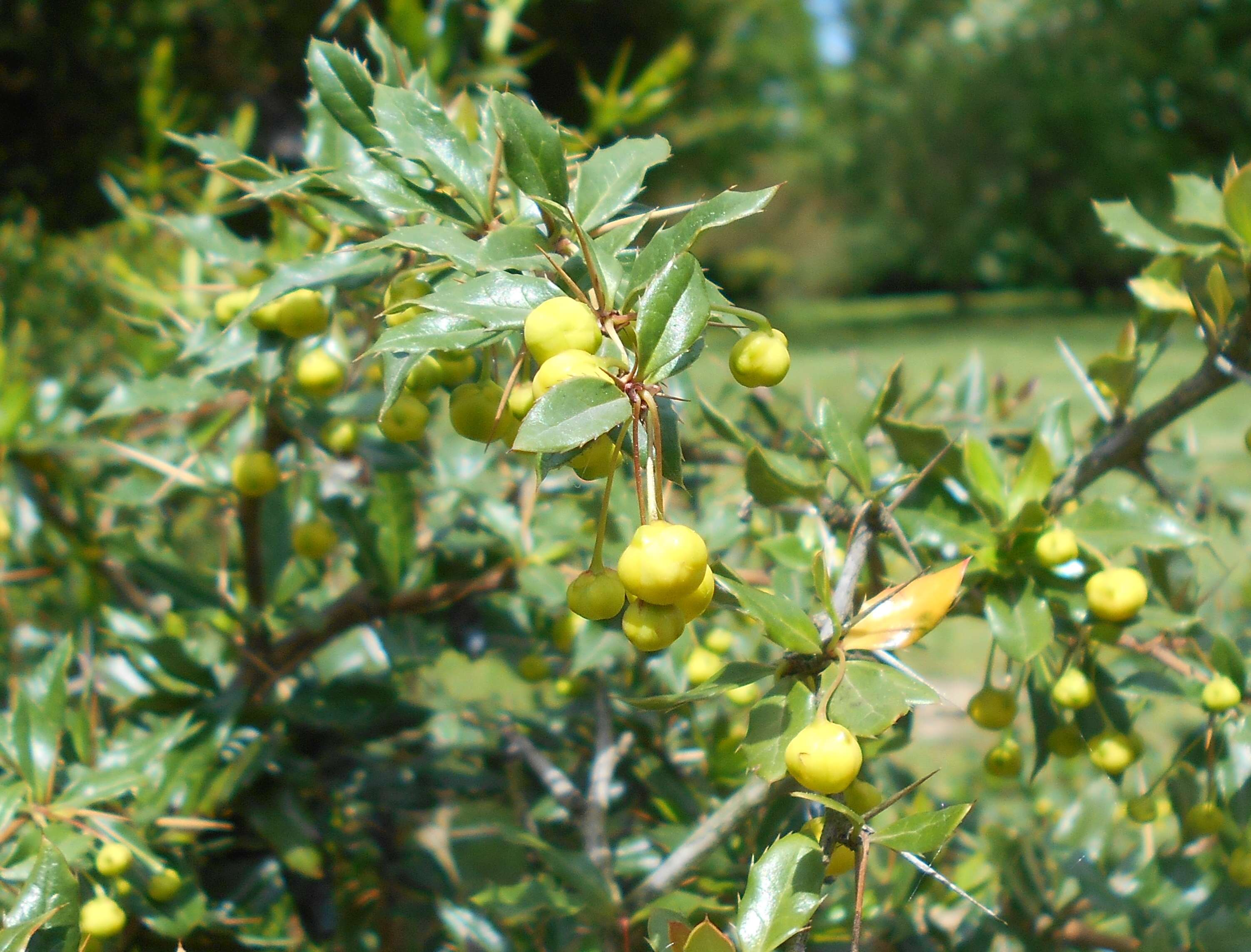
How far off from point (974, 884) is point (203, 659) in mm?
996

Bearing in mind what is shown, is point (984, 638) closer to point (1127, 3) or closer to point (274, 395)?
point (274, 395)

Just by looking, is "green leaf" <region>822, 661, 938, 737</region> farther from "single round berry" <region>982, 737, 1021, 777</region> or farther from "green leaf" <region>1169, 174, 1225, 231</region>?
"green leaf" <region>1169, 174, 1225, 231</region>

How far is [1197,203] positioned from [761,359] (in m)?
0.62

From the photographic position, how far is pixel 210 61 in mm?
8461

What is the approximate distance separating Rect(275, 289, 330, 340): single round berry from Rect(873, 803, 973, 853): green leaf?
1.89 feet

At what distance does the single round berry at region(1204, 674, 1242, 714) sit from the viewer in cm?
82

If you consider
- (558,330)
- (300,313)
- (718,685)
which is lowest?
(718,685)

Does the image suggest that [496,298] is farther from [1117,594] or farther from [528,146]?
[1117,594]

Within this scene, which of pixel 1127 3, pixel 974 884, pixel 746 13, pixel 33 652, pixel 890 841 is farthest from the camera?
pixel 1127 3

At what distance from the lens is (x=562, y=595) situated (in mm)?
1085

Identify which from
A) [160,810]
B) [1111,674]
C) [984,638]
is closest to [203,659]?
[160,810]

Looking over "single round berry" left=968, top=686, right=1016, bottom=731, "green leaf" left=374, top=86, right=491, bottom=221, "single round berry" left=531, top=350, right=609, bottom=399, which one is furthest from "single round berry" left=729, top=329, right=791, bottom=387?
"single round berry" left=968, top=686, right=1016, bottom=731

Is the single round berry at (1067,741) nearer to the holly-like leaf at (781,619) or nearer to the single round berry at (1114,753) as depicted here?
the single round berry at (1114,753)

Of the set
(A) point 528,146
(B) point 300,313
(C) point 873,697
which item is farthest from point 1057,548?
(B) point 300,313
